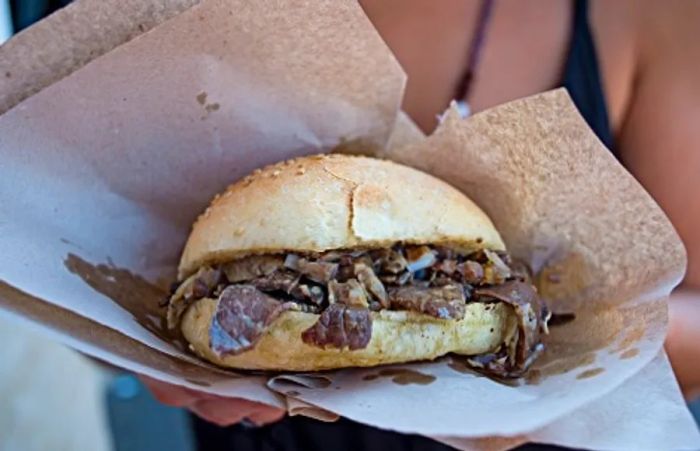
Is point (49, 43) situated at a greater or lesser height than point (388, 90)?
greater

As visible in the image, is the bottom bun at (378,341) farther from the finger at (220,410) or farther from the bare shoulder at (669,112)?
the bare shoulder at (669,112)

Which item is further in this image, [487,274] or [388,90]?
[388,90]

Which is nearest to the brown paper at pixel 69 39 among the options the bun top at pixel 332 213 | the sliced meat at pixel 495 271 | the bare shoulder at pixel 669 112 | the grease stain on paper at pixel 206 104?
the grease stain on paper at pixel 206 104

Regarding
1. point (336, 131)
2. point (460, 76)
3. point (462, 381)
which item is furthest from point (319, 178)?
point (460, 76)

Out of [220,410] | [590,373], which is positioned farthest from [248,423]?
[590,373]

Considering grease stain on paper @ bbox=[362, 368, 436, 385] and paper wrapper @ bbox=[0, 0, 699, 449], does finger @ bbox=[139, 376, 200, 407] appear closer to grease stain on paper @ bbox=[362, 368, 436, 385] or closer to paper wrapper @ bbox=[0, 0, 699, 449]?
paper wrapper @ bbox=[0, 0, 699, 449]

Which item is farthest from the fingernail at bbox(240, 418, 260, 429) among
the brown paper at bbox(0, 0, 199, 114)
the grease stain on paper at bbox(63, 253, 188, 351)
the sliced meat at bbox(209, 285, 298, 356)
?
the brown paper at bbox(0, 0, 199, 114)

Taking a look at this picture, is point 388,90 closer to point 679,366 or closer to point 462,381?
point 462,381
